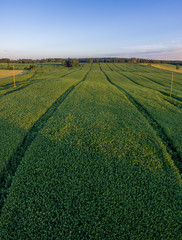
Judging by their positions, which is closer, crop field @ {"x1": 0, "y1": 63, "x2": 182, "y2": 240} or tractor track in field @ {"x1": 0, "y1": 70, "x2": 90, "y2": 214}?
crop field @ {"x1": 0, "y1": 63, "x2": 182, "y2": 240}

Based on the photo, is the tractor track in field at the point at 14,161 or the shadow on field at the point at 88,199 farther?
the tractor track in field at the point at 14,161

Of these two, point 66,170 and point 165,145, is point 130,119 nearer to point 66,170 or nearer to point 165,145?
point 165,145

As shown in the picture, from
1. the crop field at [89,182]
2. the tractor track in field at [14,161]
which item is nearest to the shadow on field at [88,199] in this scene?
the crop field at [89,182]

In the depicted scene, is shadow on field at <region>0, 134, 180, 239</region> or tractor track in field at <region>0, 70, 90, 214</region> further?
tractor track in field at <region>0, 70, 90, 214</region>

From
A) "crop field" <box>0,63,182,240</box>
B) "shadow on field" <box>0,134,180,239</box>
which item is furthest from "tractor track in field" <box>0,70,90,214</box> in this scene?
"shadow on field" <box>0,134,180,239</box>

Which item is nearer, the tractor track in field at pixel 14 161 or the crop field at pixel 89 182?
the crop field at pixel 89 182

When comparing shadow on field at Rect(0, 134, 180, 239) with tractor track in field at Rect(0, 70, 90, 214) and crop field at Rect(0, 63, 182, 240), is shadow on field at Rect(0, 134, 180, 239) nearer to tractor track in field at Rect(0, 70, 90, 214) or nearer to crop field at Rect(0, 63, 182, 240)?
crop field at Rect(0, 63, 182, 240)

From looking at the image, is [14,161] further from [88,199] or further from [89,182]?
[88,199]

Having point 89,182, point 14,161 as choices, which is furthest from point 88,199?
point 14,161

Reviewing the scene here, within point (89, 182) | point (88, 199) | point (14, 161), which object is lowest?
point (88, 199)

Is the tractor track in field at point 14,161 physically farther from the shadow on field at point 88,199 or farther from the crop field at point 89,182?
the shadow on field at point 88,199

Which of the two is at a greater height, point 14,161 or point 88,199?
point 14,161
